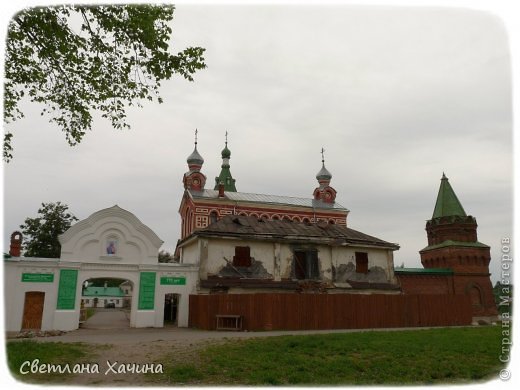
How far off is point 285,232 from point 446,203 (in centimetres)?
2041

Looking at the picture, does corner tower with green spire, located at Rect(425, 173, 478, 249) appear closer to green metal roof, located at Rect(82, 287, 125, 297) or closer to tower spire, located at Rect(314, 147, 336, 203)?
tower spire, located at Rect(314, 147, 336, 203)

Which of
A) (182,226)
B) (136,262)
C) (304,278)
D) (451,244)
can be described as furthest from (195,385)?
(182,226)

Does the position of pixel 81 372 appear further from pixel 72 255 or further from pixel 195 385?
pixel 72 255

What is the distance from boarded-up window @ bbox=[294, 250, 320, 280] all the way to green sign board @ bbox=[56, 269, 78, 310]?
12.1 m

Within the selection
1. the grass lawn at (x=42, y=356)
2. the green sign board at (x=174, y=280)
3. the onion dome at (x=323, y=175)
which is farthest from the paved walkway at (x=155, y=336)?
the onion dome at (x=323, y=175)

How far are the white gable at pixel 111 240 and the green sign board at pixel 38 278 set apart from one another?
41.0 inches

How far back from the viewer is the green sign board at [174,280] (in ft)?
71.3

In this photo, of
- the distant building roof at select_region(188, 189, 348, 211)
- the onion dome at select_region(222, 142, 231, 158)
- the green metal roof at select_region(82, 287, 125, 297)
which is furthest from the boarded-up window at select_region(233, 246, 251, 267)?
the green metal roof at select_region(82, 287, 125, 297)

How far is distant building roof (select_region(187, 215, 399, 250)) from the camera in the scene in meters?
23.3

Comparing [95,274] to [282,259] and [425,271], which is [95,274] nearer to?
[282,259]

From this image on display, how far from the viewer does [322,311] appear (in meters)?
18.5

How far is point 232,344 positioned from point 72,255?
477 inches

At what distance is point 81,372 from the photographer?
849 cm

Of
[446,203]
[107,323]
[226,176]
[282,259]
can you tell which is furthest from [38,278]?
[226,176]
